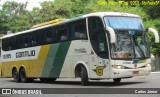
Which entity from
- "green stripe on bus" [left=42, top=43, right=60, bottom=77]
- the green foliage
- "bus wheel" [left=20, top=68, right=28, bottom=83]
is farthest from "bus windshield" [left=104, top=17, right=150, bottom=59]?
the green foliage

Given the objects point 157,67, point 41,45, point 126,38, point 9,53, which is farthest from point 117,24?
point 157,67

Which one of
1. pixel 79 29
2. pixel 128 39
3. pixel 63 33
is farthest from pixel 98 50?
pixel 63 33

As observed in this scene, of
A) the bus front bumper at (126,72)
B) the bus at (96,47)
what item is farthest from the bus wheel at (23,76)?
the bus front bumper at (126,72)

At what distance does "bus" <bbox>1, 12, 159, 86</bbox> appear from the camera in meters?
17.1

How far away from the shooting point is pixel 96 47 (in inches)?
697

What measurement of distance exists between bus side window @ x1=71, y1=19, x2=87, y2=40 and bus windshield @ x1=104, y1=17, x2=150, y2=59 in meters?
1.48

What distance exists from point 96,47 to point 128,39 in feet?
4.75

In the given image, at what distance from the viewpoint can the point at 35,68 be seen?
79.5 ft

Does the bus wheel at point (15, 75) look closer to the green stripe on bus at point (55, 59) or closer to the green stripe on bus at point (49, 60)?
the green stripe on bus at point (49, 60)

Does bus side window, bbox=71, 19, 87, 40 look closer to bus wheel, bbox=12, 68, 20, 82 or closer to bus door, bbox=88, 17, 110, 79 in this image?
bus door, bbox=88, 17, 110, 79

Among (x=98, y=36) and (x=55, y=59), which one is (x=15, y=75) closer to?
(x=55, y=59)

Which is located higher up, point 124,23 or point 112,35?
point 124,23

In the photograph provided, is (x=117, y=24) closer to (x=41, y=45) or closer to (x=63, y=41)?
(x=63, y=41)

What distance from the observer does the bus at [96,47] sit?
17.1 m
